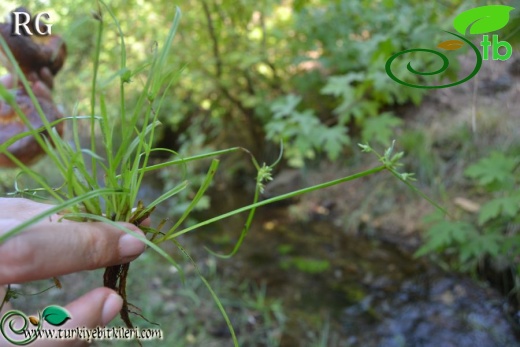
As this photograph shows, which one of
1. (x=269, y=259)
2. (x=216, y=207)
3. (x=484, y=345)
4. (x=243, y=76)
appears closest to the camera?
(x=484, y=345)

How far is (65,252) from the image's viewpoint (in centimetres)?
49

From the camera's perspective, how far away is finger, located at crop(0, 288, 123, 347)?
1.78 feet

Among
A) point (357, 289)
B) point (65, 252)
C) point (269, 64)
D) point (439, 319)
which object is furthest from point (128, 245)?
point (269, 64)

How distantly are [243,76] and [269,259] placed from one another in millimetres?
1611

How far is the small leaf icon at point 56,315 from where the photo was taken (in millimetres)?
542

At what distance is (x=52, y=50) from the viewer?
1027mm

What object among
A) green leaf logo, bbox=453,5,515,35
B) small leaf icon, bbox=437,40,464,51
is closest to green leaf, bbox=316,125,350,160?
small leaf icon, bbox=437,40,464,51

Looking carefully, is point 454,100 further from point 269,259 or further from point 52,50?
point 52,50

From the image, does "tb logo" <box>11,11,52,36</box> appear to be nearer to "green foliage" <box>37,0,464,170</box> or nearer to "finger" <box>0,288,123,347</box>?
"finger" <box>0,288,123,347</box>

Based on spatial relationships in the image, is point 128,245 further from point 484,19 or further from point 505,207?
point 505,207

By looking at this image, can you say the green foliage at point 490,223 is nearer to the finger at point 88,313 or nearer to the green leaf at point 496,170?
the green leaf at point 496,170

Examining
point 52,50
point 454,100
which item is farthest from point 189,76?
point 52,50

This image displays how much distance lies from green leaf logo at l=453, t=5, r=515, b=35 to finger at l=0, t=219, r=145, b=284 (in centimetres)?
84

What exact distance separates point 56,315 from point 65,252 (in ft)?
0.38
